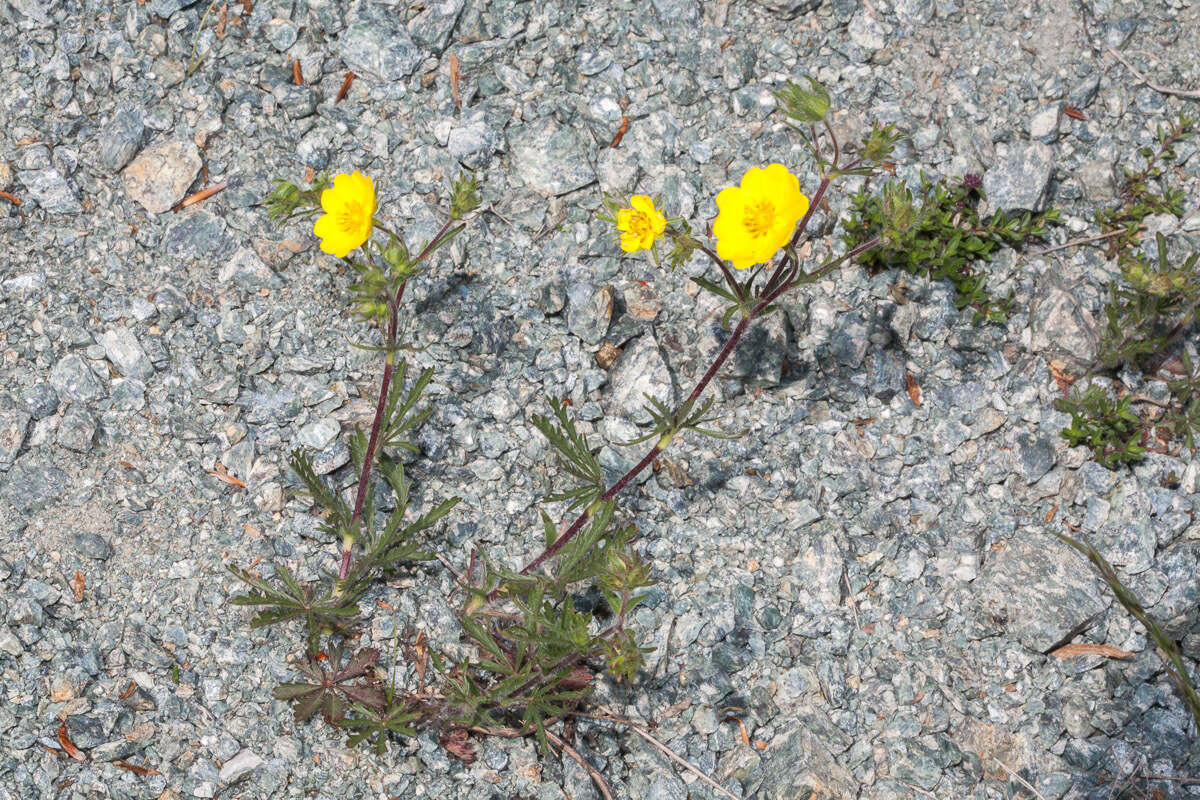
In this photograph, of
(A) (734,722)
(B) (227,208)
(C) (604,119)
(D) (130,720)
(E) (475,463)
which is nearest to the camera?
(D) (130,720)

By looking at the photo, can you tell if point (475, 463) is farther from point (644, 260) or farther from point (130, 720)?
point (130, 720)

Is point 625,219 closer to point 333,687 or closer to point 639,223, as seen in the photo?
point 639,223

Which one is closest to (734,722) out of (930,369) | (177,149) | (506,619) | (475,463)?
(506,619)

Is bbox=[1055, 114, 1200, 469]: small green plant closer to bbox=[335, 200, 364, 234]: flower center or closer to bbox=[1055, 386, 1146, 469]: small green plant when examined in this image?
bbox=[1055, 386, 1146, 469]: small green plant

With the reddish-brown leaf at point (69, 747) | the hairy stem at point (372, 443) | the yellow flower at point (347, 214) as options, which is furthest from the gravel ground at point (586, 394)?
the yellow flower at point (347, 214)

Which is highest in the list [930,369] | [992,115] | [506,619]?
[992,115]

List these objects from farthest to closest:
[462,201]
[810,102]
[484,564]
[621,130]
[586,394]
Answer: [621,130] → [586,394] → [484,564] → [462,201] → [810,102]

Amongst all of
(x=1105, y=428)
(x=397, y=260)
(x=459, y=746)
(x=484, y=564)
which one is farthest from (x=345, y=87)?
(x=1105, y=428)
